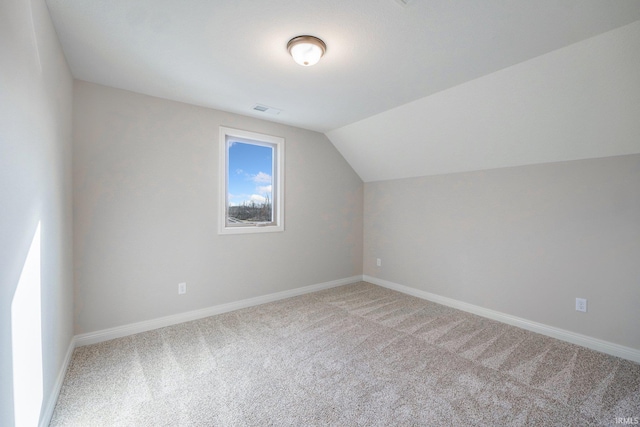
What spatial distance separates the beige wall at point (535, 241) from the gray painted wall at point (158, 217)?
5.72 ft

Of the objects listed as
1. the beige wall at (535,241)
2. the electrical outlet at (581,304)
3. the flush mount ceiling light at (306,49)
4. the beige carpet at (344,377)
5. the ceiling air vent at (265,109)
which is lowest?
the beige carpet at (344,377)

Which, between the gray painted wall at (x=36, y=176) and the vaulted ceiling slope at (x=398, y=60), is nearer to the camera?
the gray painted wall at (x=36, y=176)

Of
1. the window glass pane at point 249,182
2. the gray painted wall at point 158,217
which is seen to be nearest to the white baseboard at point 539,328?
the gray painted wall at point 158,217

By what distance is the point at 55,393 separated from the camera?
1792 millimetres

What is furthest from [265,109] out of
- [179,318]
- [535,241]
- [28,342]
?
[535,241]

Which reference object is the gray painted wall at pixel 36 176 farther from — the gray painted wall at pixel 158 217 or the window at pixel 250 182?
the window at pixel 250 182

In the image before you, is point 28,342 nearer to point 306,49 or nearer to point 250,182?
point 306,49

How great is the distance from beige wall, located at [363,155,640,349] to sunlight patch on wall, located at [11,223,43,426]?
378cm

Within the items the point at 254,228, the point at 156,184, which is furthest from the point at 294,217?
the point at 156,184

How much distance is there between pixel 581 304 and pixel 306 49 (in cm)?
324

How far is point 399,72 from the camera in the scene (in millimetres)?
2373

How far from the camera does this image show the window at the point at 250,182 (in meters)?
3.41

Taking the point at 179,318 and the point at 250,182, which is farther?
the point at 250,182

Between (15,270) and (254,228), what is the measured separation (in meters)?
2.44
